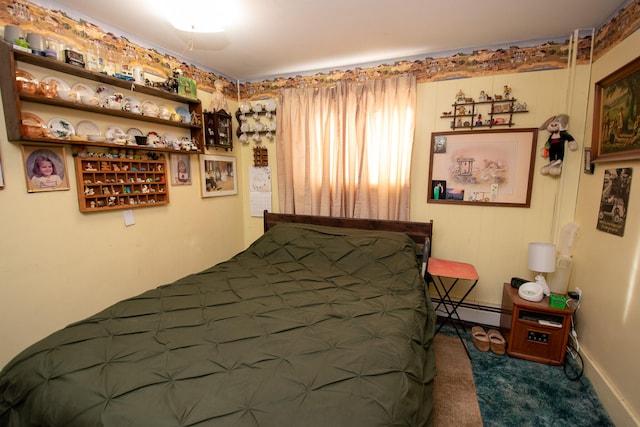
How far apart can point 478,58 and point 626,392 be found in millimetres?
2455

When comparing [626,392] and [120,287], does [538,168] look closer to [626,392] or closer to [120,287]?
[626,392]

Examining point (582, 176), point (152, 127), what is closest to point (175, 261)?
point (152, 127)

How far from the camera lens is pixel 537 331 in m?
2.11

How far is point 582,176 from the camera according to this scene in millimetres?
2209

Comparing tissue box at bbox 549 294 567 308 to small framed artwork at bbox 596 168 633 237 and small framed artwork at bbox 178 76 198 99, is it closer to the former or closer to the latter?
small framed artwork at bbox 596 168 633 237

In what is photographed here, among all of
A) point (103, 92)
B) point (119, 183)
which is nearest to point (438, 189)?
point (119, 183)

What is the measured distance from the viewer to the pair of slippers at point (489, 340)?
87.7 inches

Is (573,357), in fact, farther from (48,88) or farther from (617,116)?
(48,88)

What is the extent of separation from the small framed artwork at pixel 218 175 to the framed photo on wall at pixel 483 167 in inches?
82.6

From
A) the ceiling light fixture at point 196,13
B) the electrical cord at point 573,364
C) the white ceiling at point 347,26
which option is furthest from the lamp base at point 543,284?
the ceiling light fixture at point 196,13

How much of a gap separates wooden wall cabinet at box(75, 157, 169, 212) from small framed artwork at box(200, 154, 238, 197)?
0.44m

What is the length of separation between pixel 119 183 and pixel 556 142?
3338 mm

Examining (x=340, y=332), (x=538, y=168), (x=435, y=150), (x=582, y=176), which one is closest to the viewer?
(x=340, y=332)

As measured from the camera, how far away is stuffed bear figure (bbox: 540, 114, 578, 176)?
216cm
